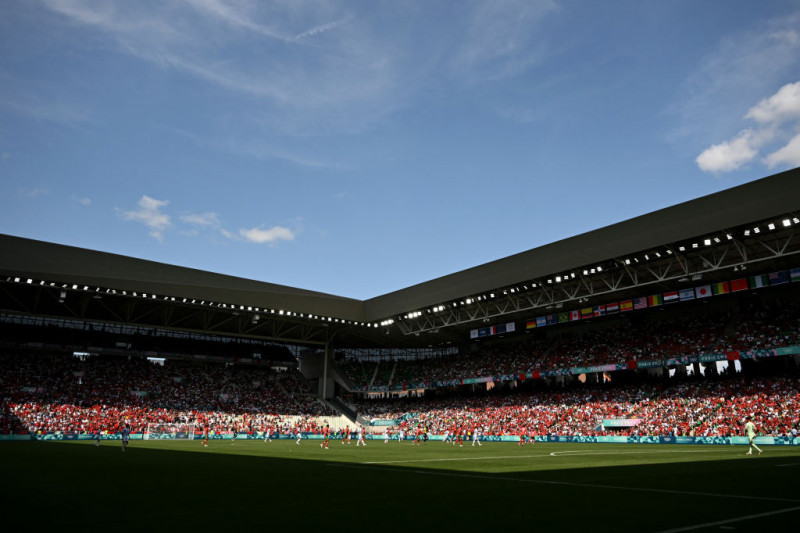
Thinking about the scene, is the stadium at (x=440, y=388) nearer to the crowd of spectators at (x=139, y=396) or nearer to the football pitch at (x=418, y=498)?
the football pitch at (x=418, y=498)

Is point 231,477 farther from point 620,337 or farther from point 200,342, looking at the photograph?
point 200,342

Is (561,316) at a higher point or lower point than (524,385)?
higher

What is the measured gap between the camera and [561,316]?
2127 inches

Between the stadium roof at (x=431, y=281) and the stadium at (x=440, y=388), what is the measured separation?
0.20 m

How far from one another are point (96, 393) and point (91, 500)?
49.3 m

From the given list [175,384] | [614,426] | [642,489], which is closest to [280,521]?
[642,489]

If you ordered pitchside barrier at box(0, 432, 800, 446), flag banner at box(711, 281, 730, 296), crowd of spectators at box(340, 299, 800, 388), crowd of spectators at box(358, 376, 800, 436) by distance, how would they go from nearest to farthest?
pitchside barrier at box(0, 432, 800, 446) → crowd of spectators at box(358, 376, 800, 436) → crowd of spectators at box(340, 299, 800, 388) → flag banner at box(711, 281, 730, 296)

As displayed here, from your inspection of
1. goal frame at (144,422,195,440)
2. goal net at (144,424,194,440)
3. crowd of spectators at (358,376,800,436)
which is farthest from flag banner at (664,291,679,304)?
goal net at (144,424,194,440)

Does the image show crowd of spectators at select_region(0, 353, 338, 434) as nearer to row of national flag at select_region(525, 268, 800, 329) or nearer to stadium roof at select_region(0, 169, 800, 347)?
stadium roof at select_region(0, 169, 800, 347)

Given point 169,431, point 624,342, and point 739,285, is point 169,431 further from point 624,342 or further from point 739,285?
point 739,285

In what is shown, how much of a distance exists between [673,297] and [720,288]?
3.65 metres

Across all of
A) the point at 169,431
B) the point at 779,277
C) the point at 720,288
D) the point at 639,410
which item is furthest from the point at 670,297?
the point at 169,431

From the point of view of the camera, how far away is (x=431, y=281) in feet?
176

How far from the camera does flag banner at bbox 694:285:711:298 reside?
42.7 metres
